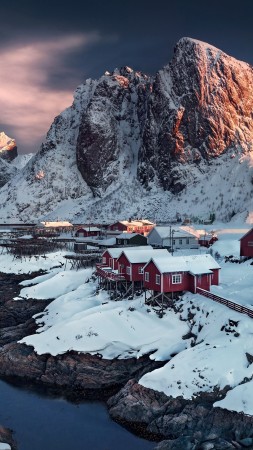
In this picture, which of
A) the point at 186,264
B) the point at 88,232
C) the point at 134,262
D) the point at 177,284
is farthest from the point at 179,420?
the point at 88,232

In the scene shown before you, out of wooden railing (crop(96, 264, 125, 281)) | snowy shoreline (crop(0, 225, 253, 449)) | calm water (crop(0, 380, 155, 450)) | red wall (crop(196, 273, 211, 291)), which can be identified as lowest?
calm water (crop(0, 380, 155, 450))

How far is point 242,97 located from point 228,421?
15899 cm

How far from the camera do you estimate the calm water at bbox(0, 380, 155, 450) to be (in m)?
22.1

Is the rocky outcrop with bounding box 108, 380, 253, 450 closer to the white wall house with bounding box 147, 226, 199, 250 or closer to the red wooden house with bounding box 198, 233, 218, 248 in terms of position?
the white wall house with bounding box 147, 226, 199, 250

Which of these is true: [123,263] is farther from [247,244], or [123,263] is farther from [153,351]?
[247,244]

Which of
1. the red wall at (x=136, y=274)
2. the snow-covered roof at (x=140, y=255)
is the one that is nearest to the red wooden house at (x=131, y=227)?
the snow-covered roof at (x=140, y=255)

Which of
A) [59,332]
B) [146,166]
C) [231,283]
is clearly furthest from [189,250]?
[146,166]

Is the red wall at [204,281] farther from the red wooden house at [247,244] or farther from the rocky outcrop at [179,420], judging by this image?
the red wooden house at [247,244]

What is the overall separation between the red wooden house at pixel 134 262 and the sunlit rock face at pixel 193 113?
10822 cm

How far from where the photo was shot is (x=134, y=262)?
139ft

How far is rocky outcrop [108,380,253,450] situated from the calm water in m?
0.90

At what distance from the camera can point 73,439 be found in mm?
22703

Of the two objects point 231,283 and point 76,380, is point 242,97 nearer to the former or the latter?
point 231,283

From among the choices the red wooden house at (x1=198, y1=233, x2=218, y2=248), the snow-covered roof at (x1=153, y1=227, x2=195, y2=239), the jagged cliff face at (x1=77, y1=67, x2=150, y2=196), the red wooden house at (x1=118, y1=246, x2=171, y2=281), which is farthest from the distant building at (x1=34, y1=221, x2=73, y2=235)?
the red wooden house at (x1=118, y1=246, x2=171, y2=281)
